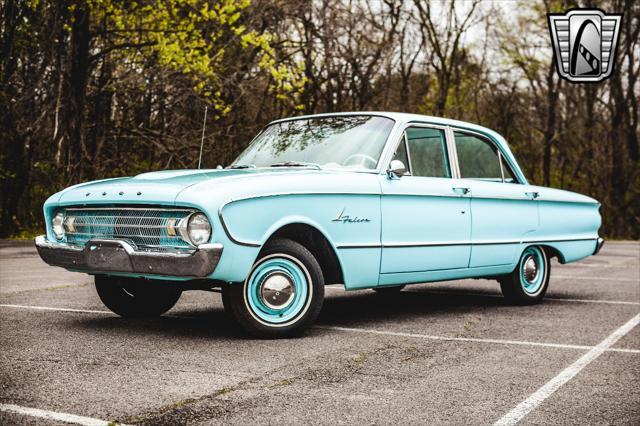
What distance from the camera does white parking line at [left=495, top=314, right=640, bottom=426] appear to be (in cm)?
396

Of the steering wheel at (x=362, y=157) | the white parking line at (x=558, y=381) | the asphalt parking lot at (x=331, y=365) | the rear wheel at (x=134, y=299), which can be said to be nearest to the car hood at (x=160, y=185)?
the steering wheel at (x=362, y=157)

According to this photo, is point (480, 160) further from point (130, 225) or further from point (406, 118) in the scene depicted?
point (130, 225)

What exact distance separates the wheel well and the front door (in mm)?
440

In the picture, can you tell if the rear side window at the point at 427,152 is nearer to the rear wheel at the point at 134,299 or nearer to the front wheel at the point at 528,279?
the front wheel at the point at 528,279

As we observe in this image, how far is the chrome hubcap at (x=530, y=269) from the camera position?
858 centimetres

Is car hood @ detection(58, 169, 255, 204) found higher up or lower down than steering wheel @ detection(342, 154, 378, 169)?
lower down

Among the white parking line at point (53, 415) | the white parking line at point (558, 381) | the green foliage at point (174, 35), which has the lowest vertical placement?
the white parking line at point (558, 381)

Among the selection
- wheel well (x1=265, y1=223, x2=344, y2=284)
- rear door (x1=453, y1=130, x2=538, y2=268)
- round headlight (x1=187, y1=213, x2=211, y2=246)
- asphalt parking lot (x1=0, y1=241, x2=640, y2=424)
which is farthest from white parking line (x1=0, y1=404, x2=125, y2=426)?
rear door (x1=453, y1=130, x2=538, y2=268)

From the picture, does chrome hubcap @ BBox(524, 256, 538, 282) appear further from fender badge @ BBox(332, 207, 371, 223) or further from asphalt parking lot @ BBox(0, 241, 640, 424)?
fender badge @ BBox(332, 207, 371, 223)

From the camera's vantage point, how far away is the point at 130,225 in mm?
5844

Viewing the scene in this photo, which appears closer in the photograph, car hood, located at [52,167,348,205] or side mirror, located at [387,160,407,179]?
car hood, located at [52,167,348,205]

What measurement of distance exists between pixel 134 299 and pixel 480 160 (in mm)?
3569

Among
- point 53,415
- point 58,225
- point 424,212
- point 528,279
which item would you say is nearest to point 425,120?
point 424,212

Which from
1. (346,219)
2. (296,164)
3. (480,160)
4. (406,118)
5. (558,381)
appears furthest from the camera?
(480,160)
